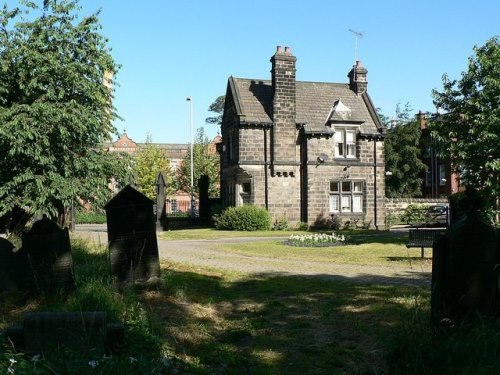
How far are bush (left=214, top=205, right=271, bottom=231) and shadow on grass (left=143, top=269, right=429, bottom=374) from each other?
62.0ft

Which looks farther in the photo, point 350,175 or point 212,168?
point 212,168

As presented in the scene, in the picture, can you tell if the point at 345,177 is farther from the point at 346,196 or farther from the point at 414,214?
the point at 414,214

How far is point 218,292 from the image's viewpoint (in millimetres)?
9047

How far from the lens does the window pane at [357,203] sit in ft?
108

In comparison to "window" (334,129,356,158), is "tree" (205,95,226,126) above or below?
above

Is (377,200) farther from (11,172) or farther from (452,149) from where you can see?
(11,172)

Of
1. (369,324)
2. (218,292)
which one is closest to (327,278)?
(218,292)

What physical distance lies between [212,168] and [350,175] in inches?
1145

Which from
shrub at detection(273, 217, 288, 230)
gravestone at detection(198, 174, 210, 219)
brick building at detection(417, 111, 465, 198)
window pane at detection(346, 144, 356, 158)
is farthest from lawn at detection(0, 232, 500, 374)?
brick building at detection(417, 111, 465, 198)

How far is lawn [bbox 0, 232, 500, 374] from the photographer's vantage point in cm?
426

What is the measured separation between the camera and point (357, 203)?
33.0m

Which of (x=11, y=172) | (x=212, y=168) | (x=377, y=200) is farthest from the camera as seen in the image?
(x=212, y=168)

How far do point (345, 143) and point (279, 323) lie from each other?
2673cm

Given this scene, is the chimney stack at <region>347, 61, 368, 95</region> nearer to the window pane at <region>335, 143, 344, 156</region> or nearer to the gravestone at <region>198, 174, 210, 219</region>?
the window pane at <region>335, 143, 344, 156</region>
